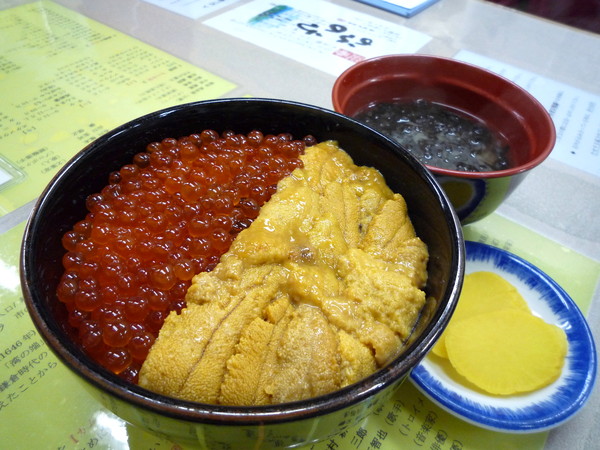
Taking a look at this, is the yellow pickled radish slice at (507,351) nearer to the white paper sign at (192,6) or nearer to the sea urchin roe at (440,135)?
the sea urchin roe at (440,135)

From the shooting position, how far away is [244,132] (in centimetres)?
114

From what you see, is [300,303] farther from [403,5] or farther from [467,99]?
[403,5]

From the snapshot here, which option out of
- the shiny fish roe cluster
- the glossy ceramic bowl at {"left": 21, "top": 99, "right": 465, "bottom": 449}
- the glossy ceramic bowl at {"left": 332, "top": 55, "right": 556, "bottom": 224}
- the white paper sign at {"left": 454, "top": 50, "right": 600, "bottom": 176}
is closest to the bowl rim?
the glossy ceramic bowl at {"left": 332, "top": 55, "right": 556, "bottom": 224}

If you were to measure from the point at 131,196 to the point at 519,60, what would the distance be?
1930 mm

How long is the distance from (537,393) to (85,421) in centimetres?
87

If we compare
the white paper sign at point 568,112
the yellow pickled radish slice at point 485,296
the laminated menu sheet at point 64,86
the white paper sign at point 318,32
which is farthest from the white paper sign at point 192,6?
the yellow pickled radish slice at point 485,296

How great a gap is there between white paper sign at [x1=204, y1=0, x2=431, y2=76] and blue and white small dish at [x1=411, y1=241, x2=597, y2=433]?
4.32 ft

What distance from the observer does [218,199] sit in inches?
36.5

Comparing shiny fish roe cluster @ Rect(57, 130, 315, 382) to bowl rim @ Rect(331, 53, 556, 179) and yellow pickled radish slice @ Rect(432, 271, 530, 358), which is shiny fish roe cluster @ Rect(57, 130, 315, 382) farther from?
yellow pickled radish slice @ Rect(432, 271, 530, 358)

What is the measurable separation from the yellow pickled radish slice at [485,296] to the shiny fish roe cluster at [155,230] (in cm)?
50

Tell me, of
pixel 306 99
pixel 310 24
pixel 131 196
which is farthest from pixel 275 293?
pixel 310 24

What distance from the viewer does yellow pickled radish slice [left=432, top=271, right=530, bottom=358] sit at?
1.01 metres

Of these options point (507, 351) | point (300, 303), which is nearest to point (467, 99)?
point (507, 351)

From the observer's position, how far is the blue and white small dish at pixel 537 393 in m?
0.83
